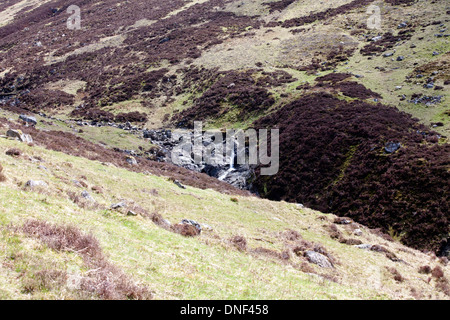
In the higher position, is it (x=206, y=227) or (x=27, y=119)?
(x=27, y=119)

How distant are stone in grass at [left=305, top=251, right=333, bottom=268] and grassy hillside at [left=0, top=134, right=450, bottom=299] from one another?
0.42 meters

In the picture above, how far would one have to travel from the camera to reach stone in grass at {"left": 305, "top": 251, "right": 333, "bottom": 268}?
15133 mm

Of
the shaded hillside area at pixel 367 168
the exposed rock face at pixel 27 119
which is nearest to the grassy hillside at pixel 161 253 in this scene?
the shaded hillside area at pixel 367 168

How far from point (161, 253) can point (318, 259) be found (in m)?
9.23

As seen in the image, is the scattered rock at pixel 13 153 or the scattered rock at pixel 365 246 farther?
the scattered rock at pixel 365 246

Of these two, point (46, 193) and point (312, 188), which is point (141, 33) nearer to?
point (312, 188)

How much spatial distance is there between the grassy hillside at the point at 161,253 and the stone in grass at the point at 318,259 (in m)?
0.42

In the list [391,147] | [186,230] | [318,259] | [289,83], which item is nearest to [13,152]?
[186,230]

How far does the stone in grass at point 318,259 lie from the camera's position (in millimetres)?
15133

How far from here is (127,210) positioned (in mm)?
14094

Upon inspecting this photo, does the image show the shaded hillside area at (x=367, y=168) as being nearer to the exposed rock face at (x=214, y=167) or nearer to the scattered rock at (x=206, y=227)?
the exposed rock face at (x=214, y=167)

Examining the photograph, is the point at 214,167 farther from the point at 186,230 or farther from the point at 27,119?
the point at 186,230

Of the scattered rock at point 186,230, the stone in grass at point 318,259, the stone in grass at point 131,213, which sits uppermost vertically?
the stone in grass at point 131,213

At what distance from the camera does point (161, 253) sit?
10438 millimetres
